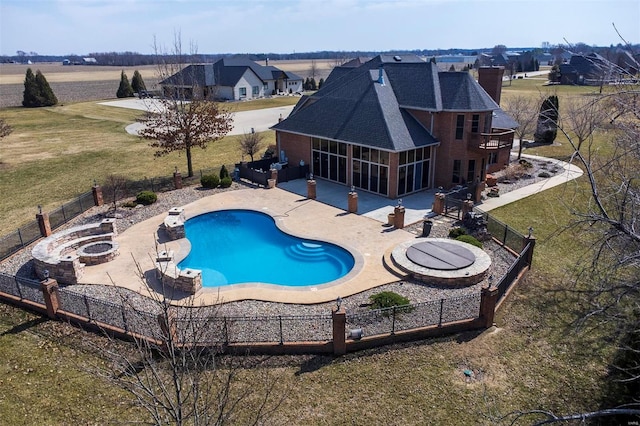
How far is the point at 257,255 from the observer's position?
70.8 feet

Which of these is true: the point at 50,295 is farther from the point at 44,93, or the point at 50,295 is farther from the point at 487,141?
the point at 44,93

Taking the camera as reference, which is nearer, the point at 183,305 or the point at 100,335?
the point at 100,335

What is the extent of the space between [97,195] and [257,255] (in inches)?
478

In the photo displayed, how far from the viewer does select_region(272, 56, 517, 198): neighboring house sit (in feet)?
89.5

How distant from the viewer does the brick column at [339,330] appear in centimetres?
1327

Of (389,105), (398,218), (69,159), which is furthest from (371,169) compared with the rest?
(69,159)

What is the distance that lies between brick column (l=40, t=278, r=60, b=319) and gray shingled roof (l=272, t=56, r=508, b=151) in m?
18.1

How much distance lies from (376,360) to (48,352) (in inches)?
405

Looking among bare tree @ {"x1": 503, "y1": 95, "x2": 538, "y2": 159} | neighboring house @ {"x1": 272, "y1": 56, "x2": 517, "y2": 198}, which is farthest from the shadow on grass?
bare tree @ {"x1": 503, "y1": 95, "x2": 538, "y2": 159}

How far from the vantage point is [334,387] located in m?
12.5

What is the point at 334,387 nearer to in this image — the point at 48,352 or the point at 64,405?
the point at 64,405

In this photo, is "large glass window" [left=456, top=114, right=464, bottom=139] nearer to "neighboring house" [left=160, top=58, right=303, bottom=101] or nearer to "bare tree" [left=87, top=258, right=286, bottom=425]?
"bare tree" [left=87, top=258, right=286, bottom=425]

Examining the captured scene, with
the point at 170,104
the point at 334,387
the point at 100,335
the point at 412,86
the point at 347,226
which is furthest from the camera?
the point at 170,104

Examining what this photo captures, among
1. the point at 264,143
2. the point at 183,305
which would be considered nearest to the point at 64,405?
the point at 183,305
